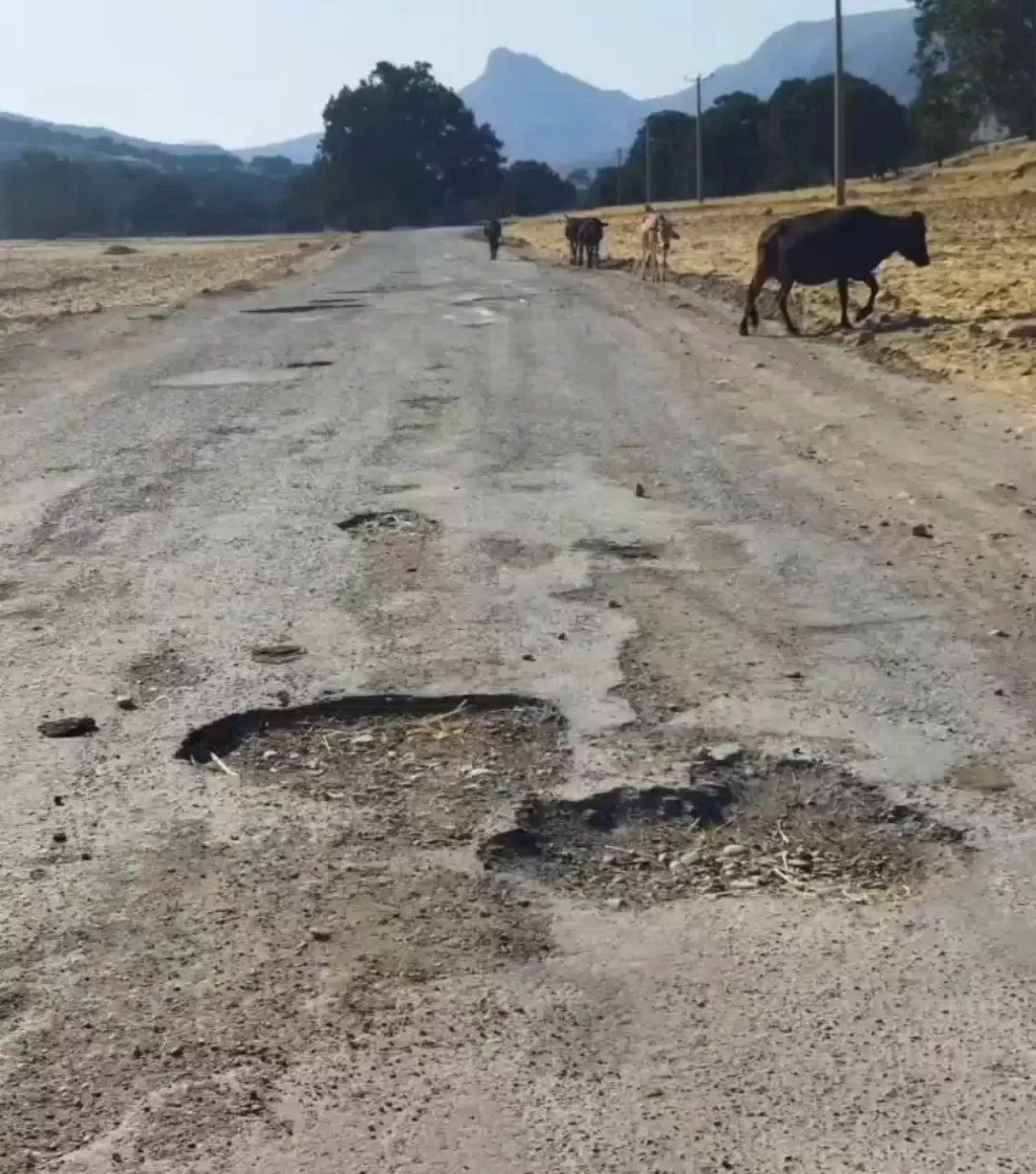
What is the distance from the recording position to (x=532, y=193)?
429 ft

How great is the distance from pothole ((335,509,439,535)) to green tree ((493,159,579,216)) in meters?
121

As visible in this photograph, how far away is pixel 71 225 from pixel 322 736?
5704 inches

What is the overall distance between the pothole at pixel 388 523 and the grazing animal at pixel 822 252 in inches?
398

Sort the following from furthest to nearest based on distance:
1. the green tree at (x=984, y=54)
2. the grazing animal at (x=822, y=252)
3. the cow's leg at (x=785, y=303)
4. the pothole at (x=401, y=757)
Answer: the green tree at (x=984, y=54)
the cow's leg at (x=785, y=303)
the grazing animal at (x=822, y=252)
the pothole at (x=401, y=757)

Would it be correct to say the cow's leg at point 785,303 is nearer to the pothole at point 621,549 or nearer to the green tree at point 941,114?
the pothole at point 621,549

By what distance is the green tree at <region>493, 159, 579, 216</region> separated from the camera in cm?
12862

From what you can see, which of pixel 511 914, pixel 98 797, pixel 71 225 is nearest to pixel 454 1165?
pixel 511 914

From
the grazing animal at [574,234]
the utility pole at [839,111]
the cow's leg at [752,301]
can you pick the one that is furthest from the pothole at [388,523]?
the utility pole at [839,111]

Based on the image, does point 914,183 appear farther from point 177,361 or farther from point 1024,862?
point 1024,862

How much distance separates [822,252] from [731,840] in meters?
14.6

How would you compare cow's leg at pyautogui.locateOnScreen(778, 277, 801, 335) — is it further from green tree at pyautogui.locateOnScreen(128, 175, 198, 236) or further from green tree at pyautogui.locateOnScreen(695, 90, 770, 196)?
green tree at pyautogui.locateOnScreen(128, 175, 198, 236)

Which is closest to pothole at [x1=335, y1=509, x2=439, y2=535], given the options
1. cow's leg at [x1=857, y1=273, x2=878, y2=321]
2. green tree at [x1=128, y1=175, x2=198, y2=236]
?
cow's leg at [x1=857, y1=273, x2=878, y2=321]

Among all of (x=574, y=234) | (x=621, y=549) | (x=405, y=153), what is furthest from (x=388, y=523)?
(x=405, y=153)

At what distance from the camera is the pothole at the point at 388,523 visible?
8.55 m
